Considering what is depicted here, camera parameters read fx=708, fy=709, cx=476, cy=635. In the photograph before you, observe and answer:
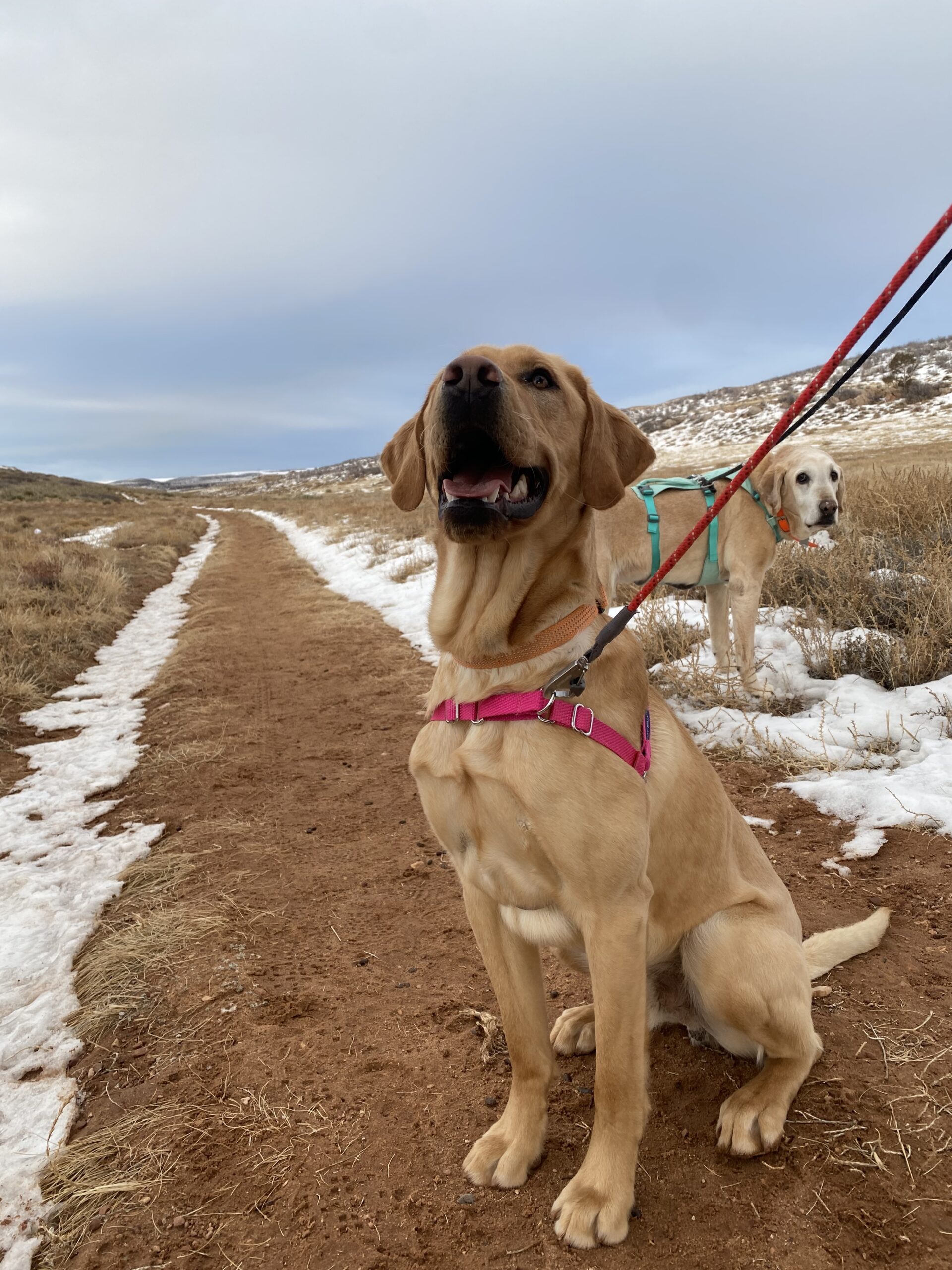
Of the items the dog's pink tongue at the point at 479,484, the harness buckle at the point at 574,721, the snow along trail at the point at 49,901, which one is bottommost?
the snow along trail at the point at 49,901

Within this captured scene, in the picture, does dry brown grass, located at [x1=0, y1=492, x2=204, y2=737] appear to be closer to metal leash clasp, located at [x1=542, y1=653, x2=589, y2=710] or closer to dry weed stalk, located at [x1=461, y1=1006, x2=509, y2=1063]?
dry weed stalk, located at [x1=461, y1=1006, x2=509, y2=1063]

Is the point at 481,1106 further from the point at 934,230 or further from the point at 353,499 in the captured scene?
the point at 353,499

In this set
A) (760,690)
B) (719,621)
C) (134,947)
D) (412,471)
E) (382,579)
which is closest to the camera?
(412,471)

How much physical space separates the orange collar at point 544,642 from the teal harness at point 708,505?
420 cm

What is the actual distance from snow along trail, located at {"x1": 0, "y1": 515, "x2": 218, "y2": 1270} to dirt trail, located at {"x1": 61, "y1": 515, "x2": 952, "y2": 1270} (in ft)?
0.47

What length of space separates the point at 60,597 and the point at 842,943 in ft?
36.0

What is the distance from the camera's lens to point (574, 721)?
171 cm

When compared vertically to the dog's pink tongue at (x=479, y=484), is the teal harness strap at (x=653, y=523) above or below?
below

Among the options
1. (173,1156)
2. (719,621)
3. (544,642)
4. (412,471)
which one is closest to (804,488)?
(719,621)

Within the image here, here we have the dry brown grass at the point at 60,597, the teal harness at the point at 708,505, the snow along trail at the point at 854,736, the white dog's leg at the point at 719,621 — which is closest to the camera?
the snow along trail at the point at 854,736

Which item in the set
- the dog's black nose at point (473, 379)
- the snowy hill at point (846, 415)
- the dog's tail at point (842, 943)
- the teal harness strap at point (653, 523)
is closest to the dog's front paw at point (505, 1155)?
the dog's tail at point (842, 943)

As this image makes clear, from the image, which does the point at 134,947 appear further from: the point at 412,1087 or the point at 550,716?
the point at 550,716

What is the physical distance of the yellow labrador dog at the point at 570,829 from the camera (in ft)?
5.43

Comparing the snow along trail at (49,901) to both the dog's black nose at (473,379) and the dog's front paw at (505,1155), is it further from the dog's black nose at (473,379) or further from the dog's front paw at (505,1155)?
the dog's black nose at (473,379)
